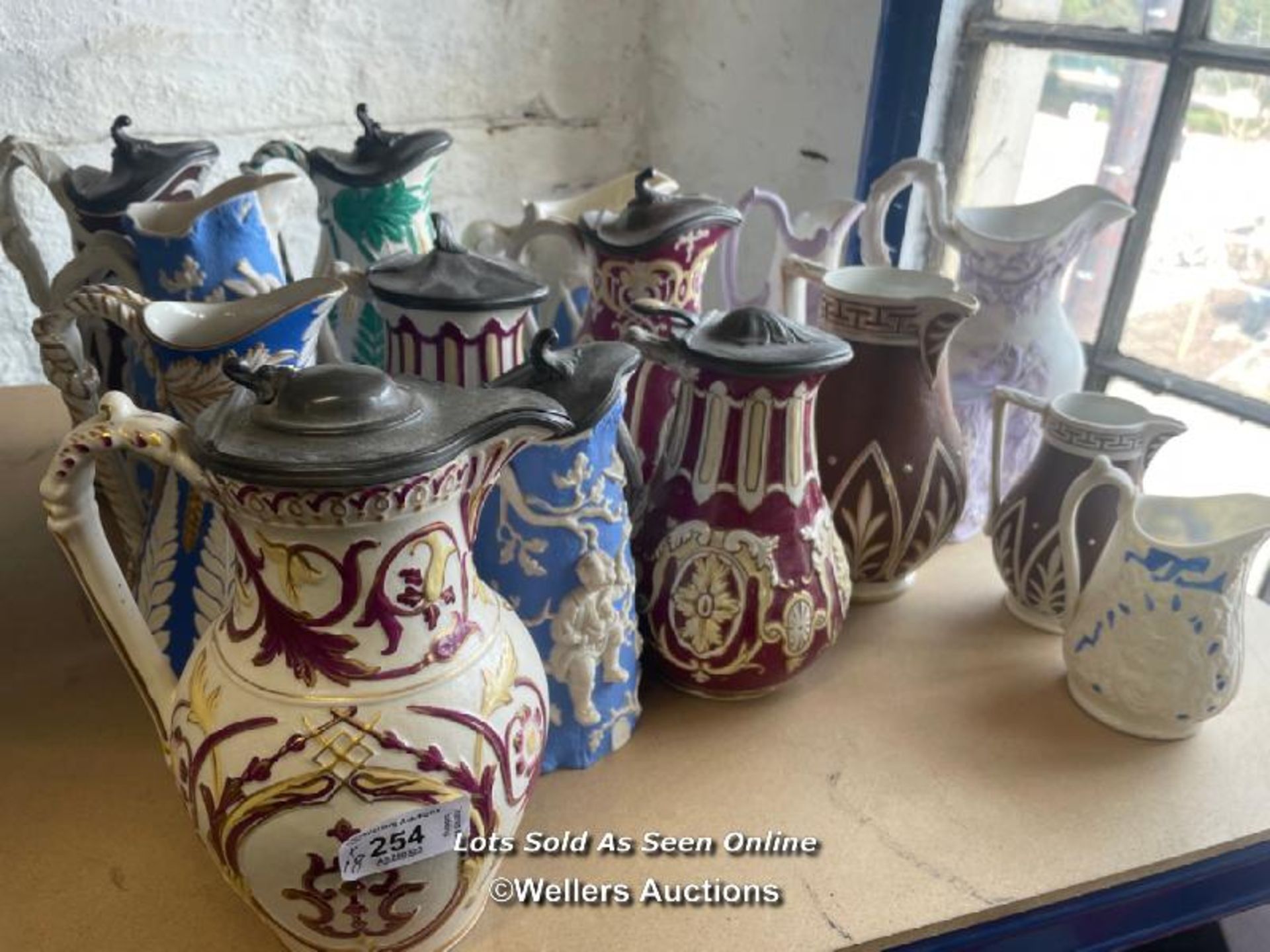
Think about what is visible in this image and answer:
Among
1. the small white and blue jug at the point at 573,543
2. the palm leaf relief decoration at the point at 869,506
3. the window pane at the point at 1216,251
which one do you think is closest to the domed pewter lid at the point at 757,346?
the small white and blue jug at the point at 573,543

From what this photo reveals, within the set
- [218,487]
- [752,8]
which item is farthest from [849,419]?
[752,8]

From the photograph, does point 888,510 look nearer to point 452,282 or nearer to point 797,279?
point 797,279

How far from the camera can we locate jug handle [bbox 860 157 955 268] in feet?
3.01

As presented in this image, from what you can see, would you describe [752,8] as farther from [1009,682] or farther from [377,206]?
[1009,682]

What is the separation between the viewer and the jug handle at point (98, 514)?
0.48 meters

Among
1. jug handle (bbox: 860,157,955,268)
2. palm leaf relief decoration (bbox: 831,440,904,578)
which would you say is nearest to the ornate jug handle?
jug handle (bbox: 860,157,955,268)

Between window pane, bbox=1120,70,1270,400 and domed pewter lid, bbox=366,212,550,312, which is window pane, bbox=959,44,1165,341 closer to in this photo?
window pane, bbox=1120,70,1270,400

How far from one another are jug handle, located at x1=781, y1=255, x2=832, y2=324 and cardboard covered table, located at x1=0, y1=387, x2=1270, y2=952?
303mm

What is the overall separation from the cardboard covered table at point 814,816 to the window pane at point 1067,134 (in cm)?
53

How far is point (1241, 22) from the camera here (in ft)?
3.22

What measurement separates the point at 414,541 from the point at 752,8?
1.19 m

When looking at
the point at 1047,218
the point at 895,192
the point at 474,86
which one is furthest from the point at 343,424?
the point at 474,86

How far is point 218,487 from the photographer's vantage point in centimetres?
46

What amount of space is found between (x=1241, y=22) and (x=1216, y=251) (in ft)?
0.71
